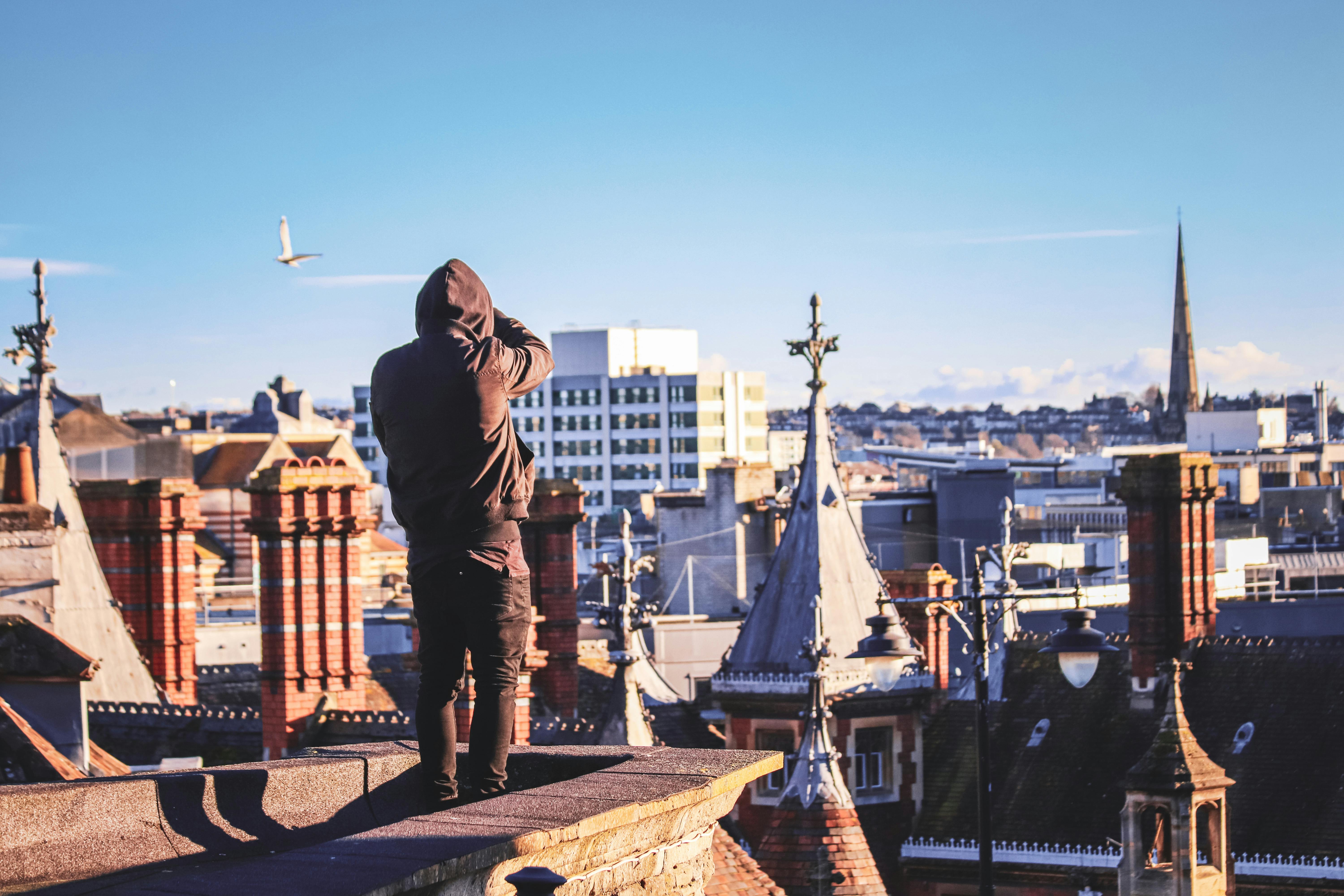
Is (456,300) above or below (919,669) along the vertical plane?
above

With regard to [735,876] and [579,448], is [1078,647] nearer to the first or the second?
[735,876]

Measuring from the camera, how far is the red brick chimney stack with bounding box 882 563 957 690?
32.1 m

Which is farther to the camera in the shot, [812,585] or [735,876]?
[812,585]

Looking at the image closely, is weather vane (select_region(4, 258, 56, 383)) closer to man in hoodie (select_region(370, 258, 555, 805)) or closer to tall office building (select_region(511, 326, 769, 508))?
man in hoodie (select_region(370, 258, 555, 805))

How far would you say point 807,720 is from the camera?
2325cm

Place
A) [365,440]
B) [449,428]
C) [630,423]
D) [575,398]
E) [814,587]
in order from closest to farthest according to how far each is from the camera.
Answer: [449,428]
[814,587]
[365,440]
[630,423]
[575,398]

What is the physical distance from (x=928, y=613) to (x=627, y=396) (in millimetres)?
111634

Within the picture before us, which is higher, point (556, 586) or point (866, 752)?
point (556, 586)

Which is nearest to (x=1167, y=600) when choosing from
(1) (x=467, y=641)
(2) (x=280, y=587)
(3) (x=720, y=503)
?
(2) (x=280, y=587)

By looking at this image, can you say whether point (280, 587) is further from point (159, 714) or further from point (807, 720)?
point (807, 720)

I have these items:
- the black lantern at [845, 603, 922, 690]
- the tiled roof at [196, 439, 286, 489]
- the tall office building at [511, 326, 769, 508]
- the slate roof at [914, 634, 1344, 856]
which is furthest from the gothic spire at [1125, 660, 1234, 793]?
the tall office building at [511, 326, 769, 508]

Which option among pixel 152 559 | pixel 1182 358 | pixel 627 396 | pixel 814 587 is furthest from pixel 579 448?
pixel 152 559

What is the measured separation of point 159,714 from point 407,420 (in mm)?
16758

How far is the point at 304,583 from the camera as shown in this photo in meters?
23.6
